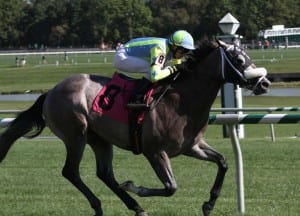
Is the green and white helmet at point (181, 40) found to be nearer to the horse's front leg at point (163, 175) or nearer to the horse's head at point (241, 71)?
the horse's head at point (241, 71)

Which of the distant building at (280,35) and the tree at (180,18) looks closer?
the distant building at (280,35)

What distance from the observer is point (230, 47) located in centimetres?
591

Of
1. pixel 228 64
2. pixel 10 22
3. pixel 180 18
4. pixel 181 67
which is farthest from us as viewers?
pixel 10 22

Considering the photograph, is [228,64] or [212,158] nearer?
[228,64]

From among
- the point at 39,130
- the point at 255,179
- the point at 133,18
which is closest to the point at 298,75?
the point at 255,179

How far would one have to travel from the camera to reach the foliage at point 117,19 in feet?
303

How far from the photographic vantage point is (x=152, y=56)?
6.07 m

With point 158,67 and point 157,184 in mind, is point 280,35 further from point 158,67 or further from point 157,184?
point 158,67

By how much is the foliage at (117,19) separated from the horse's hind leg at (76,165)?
83.2 meters

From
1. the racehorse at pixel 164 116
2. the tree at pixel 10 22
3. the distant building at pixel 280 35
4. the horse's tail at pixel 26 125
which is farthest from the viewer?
the tree at pixel 10 22

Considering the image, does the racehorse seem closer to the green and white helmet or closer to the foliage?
the green and white helmet

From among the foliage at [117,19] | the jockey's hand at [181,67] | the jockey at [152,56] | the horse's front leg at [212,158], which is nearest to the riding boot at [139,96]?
the jockey at [152,56]

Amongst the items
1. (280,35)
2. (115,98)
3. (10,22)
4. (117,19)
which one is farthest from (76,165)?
(10,22)

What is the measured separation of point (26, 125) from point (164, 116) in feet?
5.40
